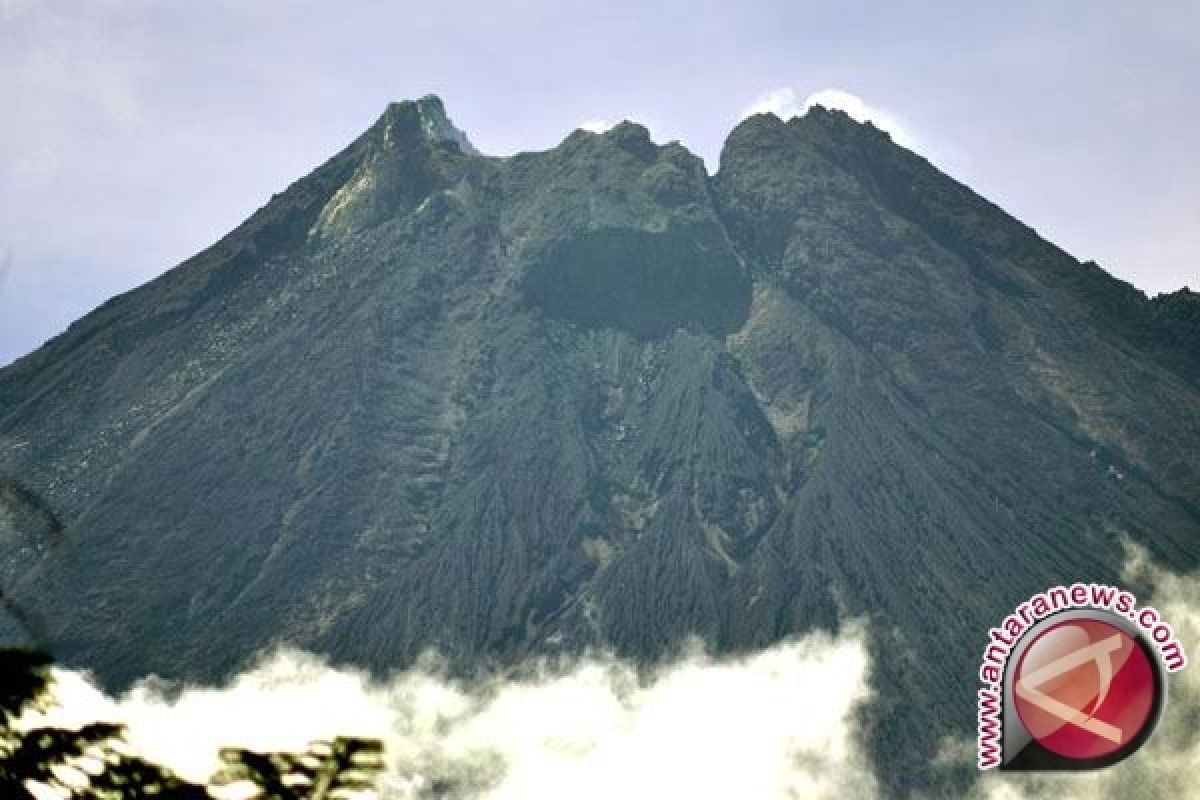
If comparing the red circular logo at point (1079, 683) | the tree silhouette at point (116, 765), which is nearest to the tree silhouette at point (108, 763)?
the tree silhouette at point (116, 765)

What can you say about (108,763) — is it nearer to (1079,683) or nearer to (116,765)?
(116,765)

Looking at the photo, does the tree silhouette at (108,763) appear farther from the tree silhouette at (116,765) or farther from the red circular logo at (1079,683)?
the red circular logo at (1079,683)

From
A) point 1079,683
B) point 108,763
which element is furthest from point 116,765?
point 1079,683

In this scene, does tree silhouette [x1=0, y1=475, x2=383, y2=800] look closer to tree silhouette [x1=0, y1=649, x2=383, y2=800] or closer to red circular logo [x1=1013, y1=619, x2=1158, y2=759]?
tree silhouette [x1=0, y1=649, x2=383, y2=800]

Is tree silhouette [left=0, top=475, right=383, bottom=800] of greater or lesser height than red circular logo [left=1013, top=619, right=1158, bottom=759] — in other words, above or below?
above

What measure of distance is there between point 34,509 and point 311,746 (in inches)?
91.4

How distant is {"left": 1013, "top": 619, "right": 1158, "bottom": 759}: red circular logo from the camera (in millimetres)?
50281

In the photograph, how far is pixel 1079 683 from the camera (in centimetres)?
5350

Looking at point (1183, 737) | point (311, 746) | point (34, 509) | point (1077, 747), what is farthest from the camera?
point (1183, 737)

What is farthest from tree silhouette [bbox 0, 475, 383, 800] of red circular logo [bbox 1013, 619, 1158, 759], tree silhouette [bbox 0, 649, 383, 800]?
red circular logo [bbox 1013, 619, 1158, 759]

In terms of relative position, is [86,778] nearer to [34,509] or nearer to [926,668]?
[34,509]

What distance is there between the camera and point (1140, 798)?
7096 inches

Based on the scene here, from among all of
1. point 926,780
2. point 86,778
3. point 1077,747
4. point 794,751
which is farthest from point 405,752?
point 86,778

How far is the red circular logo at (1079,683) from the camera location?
165 feet
